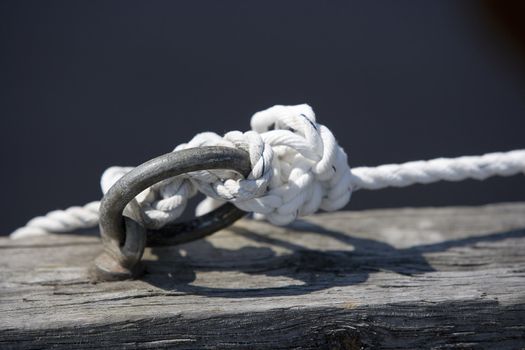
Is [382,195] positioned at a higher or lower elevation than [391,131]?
lower

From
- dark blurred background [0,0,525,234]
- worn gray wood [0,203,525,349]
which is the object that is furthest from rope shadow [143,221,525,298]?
dark blurred background [0,0,525,234]

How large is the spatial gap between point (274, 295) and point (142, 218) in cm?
31

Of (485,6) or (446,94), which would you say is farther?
(485,6)

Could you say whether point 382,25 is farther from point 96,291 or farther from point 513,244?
point 96,291

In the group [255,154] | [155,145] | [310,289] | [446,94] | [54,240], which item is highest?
[446,94]

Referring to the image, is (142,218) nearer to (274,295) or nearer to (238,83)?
(274,295)

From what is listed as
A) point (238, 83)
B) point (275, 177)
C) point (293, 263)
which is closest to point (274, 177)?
point (275, 177)

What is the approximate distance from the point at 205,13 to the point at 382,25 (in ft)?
4.04

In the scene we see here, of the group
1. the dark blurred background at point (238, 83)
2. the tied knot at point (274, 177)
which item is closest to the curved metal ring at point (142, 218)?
the tied knot at point (274, 177)

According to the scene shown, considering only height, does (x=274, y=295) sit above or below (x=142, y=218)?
below

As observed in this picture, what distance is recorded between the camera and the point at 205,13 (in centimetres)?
404

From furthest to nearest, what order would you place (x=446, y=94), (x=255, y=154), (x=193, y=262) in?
(x=446, y=94) < (x=193, y=262) < (x=255, y=154)

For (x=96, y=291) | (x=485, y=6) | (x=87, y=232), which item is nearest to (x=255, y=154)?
(x=96, y=291)

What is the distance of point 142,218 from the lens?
1.19m
